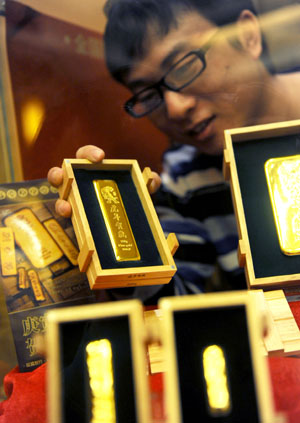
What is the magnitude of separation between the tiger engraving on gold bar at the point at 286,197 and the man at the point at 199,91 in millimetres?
391

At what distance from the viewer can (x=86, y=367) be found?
2.06 feet

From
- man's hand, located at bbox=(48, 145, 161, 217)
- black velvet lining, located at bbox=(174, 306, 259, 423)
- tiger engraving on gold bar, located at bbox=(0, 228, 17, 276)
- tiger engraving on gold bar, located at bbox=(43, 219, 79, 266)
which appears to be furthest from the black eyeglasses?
black velvet lining, located at bbox=(174, 306, 259, 423)

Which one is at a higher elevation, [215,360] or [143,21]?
[143,21]

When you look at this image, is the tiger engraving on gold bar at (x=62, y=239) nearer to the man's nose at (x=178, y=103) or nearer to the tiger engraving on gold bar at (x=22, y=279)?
the tiger engraving on gold bar at (x=22, y=279)

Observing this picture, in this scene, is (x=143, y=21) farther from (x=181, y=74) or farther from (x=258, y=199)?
(x=258, y=199)

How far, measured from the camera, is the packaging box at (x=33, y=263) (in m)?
1.17

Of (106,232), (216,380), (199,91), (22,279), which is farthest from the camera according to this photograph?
(199,91)

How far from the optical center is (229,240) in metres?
1.57

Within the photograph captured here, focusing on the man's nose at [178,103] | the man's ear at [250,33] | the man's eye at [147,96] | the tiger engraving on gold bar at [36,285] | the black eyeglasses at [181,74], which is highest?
the man's ear at [250,33]

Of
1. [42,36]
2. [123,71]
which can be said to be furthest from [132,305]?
[42,36]

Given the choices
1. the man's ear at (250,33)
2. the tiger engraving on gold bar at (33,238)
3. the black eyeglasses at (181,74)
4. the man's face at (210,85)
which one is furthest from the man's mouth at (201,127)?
the tiger engraving on gold bar at (33,238)

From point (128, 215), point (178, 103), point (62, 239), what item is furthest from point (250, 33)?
point (62, 239)

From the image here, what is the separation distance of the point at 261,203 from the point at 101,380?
729 mm

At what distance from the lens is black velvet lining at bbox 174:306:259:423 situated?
60cm
